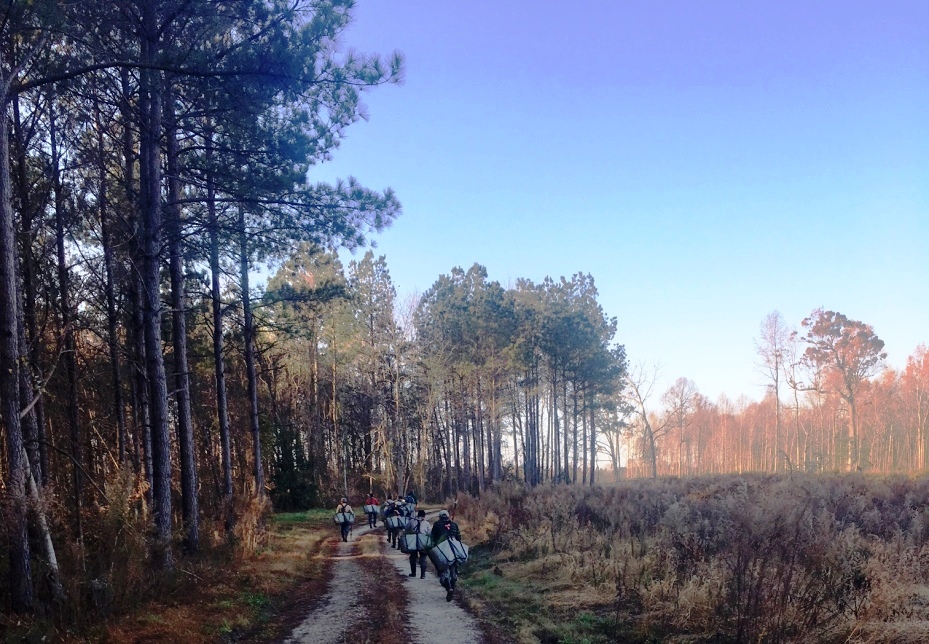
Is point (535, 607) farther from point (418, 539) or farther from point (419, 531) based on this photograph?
point (419, 531)

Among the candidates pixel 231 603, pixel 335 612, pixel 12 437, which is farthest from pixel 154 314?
pixel 335 612

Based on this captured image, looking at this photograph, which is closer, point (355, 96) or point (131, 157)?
point (355, 96)

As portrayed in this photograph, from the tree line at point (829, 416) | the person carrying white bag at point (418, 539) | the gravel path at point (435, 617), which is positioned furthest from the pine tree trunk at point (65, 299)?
the tree line at point (829, 416)

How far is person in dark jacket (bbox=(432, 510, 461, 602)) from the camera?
11.8m

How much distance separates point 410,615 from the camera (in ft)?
33.3

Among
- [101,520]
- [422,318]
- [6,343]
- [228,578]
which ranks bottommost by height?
[228,578]

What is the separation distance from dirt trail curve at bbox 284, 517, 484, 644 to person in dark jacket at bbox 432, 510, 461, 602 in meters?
0.24

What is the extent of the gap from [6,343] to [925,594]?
12.1m

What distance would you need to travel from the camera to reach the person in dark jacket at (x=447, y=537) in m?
11.8

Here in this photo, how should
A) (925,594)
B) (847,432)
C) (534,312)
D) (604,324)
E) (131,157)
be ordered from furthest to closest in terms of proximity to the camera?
(847,432) < (604,324) < (534,312) < (131,157) < (925,594)

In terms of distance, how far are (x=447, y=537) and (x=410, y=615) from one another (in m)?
2.37

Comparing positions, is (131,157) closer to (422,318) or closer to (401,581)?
(401,581)

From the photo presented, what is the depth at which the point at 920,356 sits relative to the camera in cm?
5506

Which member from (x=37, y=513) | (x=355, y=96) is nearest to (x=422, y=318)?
(x=355, y=96)
